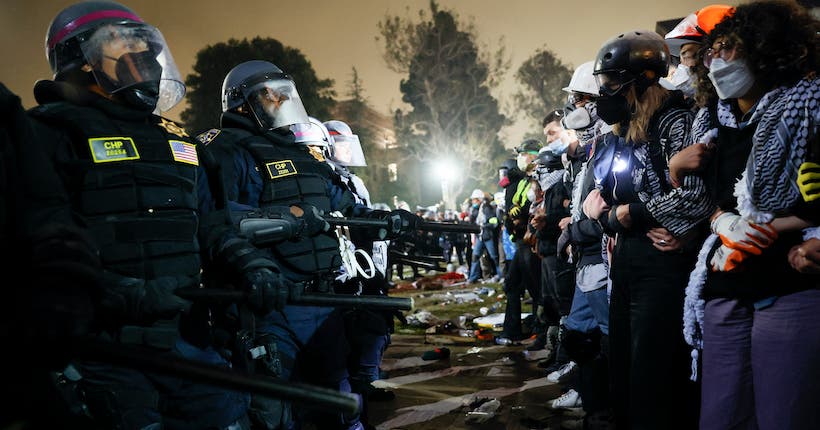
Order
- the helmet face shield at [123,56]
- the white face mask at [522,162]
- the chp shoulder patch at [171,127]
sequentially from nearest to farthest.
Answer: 1. the helmet face shield at [123,56]
2. the chp shoulder patch at [171,127]
3. the white face mask at [522,162]

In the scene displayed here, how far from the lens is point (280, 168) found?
3889mm

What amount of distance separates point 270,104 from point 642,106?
254 centimetres

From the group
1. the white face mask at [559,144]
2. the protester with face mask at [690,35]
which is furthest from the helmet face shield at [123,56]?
the white face mask at [559,144]

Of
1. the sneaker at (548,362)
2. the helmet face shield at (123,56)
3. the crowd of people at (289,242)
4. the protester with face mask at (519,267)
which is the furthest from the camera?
the protester with face mask at (519,267)

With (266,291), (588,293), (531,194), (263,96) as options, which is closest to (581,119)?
(588,293)

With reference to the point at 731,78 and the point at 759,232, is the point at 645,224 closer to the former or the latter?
the point at 759,232

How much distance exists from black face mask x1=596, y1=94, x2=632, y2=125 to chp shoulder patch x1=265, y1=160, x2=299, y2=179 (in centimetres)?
209

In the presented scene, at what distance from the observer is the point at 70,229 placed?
1475mm

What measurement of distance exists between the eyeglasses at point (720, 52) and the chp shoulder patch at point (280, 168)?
8.61 feet

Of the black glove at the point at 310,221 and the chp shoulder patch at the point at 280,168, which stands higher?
the chp shoulder patch at the point at 280,168

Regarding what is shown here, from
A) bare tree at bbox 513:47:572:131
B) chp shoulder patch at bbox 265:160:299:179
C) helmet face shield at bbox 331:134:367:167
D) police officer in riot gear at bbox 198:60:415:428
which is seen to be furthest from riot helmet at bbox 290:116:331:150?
bare tree at bbox 513:47:572:131

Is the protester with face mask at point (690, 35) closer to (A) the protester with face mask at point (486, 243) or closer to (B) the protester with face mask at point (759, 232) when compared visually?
(B) the protester with face mask at point (759, 232)

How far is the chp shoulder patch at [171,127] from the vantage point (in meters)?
2.74

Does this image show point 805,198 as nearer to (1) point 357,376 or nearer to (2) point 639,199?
(2) point 639,199
